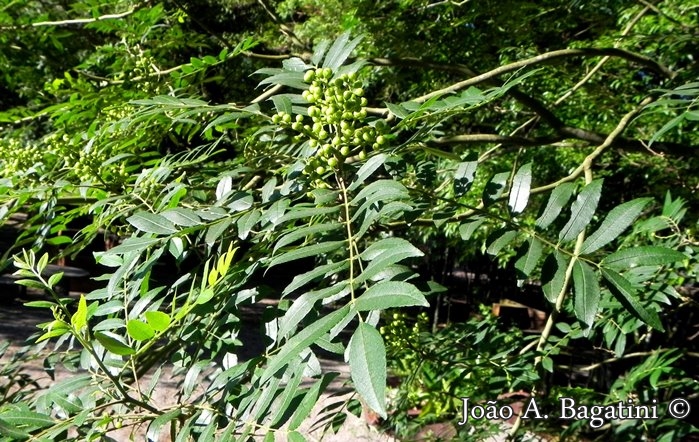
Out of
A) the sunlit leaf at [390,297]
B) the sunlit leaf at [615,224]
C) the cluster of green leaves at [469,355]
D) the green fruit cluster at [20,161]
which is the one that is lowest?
the cluster of green leaves at [469,355]

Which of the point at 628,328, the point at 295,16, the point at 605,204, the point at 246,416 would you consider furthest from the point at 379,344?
the point at 295,16

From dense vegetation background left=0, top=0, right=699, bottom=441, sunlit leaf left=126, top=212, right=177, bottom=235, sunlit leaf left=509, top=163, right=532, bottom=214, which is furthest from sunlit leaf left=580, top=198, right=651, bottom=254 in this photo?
sunlit leaf left=126, top=212, right=177, bottom=235

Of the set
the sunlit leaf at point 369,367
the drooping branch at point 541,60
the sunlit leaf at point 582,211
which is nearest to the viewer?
the sunlit leaf at point 369,367

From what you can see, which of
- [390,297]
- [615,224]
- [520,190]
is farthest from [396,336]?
[390,297]

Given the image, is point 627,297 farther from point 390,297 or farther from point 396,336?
point 396,336

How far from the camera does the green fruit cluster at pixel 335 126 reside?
2.83 feet

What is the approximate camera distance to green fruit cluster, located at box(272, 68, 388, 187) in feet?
2.83

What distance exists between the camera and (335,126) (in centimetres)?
87

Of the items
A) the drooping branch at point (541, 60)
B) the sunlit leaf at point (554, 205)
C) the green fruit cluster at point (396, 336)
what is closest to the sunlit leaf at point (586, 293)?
the sunlit leaf at point (554, 205)

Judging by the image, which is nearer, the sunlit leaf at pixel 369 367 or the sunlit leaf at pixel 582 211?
the sunlit leaf at pixel 369 367

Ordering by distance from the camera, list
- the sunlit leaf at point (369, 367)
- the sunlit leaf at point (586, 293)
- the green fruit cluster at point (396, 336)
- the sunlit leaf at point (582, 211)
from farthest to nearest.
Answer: the green fruit cluster at point (396, 336), the sunlit leaf at point (582, 211), the sunlit leaf at point (586, 293), the sunlit leaf at point (369, 367)

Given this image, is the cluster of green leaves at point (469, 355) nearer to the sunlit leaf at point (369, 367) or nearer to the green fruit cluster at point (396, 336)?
the green fruit cluster at point (396, 336)

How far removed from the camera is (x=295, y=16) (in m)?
5.74

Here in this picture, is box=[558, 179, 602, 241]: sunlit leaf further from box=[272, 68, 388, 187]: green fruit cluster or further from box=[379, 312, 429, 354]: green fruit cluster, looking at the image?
box=[379, 312, 429, 354]: green fruit cluster
